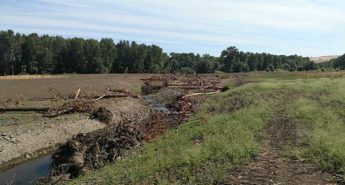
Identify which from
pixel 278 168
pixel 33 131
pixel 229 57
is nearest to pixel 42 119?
pixel 33 131

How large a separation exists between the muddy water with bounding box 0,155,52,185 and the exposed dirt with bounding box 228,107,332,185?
335 inches

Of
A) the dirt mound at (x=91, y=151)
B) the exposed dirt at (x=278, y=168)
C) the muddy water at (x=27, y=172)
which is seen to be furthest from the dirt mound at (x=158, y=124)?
the exposed dirt at (x=278, y=168)

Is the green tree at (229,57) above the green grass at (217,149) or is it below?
above

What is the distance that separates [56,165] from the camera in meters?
18.9

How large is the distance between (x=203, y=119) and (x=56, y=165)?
31.2ft

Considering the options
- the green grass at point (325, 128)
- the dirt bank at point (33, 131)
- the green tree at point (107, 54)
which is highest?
the green tree at point (107, 54)

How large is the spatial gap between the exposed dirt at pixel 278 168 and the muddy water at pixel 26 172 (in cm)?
850

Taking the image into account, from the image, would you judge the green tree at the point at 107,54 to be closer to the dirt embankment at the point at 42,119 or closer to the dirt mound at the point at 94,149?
the dirt embankment at the point at 42,119

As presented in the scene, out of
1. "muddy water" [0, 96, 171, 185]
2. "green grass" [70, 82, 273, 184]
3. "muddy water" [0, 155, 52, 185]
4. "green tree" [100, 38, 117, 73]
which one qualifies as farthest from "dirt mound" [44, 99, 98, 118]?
"green tree" [100, 38, 117, 73]

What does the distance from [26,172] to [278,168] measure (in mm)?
10799

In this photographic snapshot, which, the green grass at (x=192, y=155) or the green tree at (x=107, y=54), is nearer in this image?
the green grass at (x=192, y=155)

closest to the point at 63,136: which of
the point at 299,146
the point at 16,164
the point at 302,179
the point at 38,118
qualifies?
the point at 38,118

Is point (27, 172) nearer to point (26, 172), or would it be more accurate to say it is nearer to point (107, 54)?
point (26, 172)

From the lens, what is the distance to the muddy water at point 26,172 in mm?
18469
